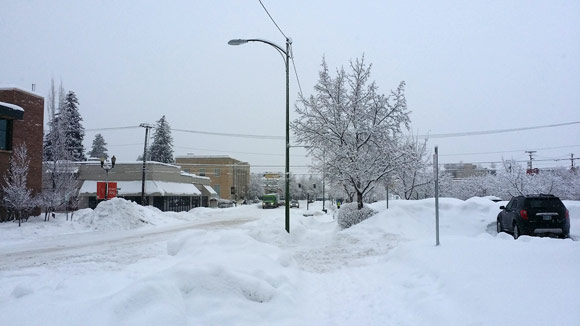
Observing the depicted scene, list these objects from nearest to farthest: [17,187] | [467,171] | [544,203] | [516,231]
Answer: [544,203], [516,231], [17,187], [467,171]

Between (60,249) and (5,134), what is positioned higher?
(5,134)

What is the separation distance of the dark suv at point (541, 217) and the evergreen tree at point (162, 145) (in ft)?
207

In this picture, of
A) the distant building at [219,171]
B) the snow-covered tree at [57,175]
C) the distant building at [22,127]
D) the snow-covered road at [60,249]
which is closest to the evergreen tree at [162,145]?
the distant building at [219,171]

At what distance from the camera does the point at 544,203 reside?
44.5 feet

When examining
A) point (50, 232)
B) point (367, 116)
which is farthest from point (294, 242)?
point (50, 232)

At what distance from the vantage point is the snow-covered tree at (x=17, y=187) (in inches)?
905

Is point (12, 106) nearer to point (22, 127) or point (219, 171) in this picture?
point (22, 127)

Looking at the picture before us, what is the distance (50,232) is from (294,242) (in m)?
14.8

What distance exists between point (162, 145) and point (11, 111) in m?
45.9

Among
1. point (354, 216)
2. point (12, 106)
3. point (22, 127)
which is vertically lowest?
point (354, 216)

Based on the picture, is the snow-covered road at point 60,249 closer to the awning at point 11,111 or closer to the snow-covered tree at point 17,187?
the snow-covered tree at point 17,187

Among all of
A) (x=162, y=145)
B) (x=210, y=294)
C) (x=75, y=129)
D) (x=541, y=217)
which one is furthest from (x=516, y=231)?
(x=162, y=145)

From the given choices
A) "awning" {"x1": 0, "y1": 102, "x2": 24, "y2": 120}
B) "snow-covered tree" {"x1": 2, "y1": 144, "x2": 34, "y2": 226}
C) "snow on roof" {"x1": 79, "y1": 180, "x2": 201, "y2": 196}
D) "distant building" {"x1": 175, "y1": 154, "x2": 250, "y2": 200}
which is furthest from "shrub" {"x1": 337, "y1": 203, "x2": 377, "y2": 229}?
"distant building" {"x1": 175, "y1": 154, "x2": 250, "y2": 200}

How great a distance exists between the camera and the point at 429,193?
46.8 metres
